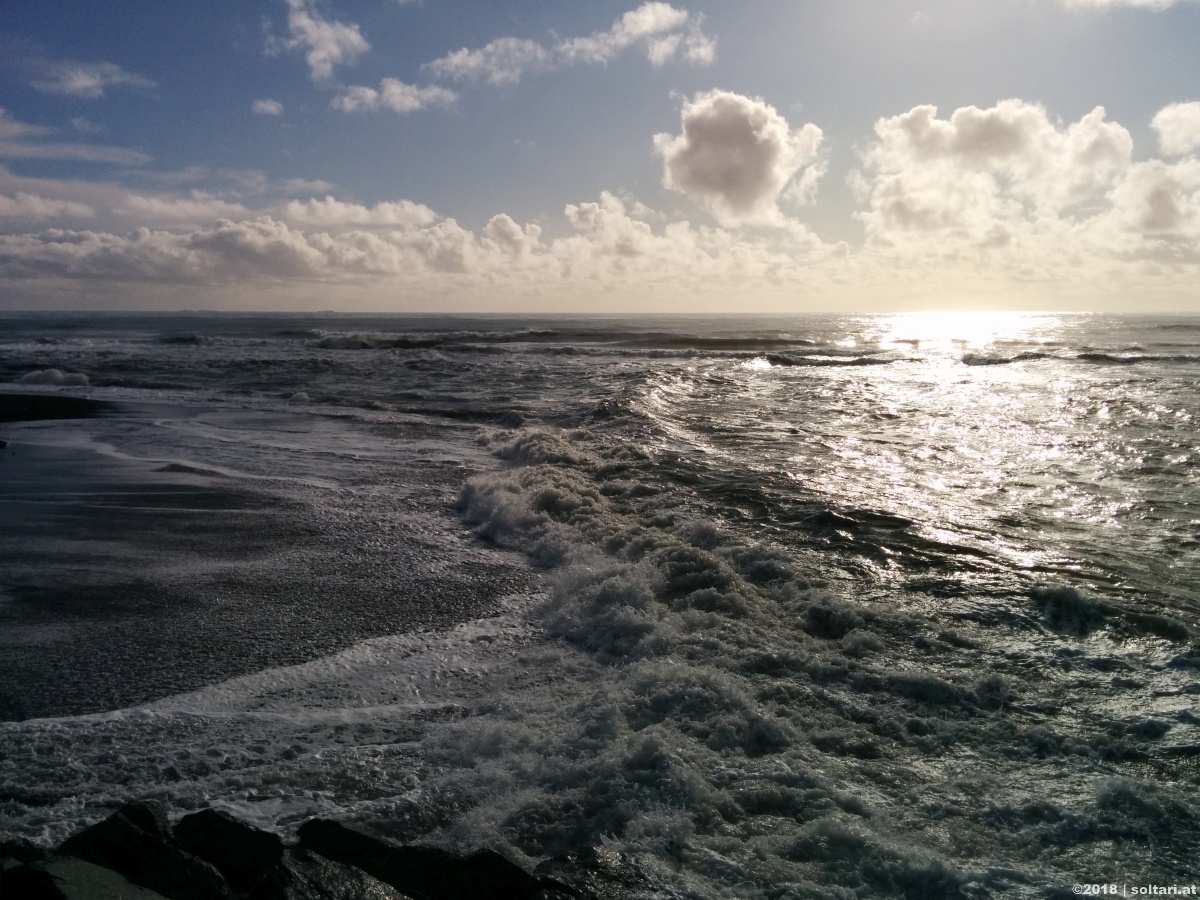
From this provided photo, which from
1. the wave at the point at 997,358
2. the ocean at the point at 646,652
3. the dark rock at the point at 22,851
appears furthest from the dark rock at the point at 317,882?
the wave at the point at 997,358

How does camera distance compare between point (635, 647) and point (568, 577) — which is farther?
point (568, 577)

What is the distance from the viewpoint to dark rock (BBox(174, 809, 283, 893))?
324 cm

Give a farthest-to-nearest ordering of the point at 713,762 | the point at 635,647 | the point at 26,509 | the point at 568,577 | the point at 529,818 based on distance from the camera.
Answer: the point at 26,509 → the point at 568,577 → the point at 635,647 → the point at 713,762 → the point at 529,818

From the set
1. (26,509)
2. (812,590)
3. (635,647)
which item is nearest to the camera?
(635,647)

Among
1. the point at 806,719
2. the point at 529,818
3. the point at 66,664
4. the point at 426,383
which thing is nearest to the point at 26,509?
the point at 66,664

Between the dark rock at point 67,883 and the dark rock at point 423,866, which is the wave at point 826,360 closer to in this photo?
the dark rock at point 423,866

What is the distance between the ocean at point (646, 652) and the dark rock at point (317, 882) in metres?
0.56

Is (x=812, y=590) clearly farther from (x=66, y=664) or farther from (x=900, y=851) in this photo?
(x=66, y=664)

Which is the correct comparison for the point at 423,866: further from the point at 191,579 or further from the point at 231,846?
the point at 191,579

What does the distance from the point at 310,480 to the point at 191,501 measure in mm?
1805

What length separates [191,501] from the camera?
1044 cm

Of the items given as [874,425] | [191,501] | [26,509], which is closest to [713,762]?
[191,501]

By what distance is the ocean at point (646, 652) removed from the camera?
3859 millimetres

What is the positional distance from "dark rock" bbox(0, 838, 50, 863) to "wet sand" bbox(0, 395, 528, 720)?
174 centimetres
